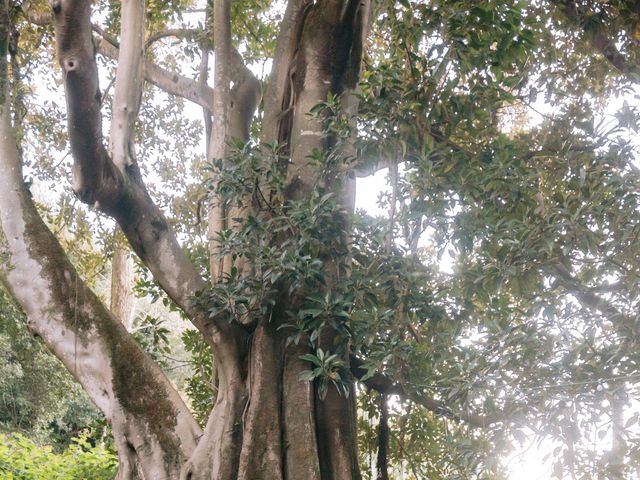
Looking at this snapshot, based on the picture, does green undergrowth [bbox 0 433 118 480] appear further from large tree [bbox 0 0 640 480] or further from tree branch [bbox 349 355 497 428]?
tree branch [bbox 349 355 497 428]

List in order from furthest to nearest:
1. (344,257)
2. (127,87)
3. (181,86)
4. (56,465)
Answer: (56,465) < (181,86) < (127,87) < (344,257)

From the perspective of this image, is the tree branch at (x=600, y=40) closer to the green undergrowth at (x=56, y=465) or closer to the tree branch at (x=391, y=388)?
the tree branch at (x=391, y=388)

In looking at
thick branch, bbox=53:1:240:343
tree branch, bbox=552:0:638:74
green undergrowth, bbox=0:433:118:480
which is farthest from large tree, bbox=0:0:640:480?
green undergrowth, bbox=0:433:118:480

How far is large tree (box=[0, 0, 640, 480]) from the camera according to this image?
4.29 meters

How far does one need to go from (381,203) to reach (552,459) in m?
2.96

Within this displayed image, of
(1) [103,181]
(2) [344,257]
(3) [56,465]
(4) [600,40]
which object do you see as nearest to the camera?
(1) [103,181]

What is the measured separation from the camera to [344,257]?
16.5 ft

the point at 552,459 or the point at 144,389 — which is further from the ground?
the point at 144,389

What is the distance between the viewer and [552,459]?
4.02 metres

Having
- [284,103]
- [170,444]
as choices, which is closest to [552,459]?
[170,444]

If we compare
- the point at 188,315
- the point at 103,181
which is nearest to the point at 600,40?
the point at 188,315

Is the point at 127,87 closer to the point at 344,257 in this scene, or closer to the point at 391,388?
the point at 344,257

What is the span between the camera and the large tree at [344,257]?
4.29 m

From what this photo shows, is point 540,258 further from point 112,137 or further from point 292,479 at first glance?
point 112,137
